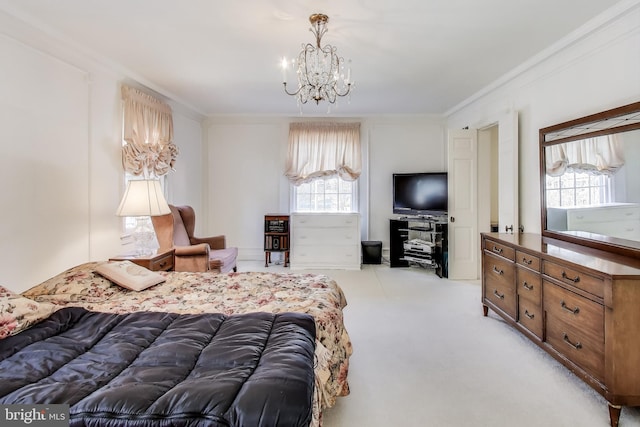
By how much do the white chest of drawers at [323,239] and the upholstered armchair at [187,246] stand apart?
50.2 inches

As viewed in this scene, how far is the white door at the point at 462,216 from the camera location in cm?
482

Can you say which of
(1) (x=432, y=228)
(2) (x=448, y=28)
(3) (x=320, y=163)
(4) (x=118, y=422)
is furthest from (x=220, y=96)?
(4) (x=118, y=422)

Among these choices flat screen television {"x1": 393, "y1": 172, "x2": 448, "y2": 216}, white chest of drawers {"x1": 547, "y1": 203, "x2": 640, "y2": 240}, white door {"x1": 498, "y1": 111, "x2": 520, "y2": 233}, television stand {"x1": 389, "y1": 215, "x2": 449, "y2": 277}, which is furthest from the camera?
flat screen television {"x1": 393, "y1": 172, "x2": 448, "y2": 216}

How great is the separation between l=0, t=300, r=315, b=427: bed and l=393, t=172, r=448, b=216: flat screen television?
163 inches

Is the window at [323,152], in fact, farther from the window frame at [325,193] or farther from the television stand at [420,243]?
the television stand at [420,243]

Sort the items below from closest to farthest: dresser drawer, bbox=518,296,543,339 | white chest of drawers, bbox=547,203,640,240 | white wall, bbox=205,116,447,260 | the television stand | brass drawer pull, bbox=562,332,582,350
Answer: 1. brass drawer pull, bbox=562,332,582,350
2. white chest of drawers, bbox=547,203,640,240
3. dresser drawer, bbox=518,296,543,339
4. the television stand
5. white wall, bbox=205,116,447,260

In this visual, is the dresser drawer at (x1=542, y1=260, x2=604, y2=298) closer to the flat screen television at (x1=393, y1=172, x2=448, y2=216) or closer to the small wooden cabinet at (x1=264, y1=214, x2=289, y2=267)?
the flat screen television at (x1=393, y1=172, x2=448, y2=216)

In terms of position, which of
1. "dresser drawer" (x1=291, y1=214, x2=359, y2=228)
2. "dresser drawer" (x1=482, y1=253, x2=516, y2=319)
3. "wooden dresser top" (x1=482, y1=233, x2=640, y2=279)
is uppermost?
"dresser drawer" (x1=291, y1=214, x2=359, y2=228)

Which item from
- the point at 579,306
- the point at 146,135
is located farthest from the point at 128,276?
the point at 579,306

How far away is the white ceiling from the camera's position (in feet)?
7.91

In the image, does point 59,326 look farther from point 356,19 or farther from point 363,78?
point 363,78

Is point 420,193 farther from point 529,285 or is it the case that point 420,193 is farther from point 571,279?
point 571,279

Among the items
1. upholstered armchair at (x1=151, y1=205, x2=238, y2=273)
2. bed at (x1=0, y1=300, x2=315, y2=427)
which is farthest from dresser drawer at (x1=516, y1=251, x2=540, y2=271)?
upholstered armchair at (x1=151, y1=205, x2=238, y2=273)

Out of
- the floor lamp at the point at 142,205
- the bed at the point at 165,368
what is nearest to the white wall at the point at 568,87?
the bed at the point at 165,368
